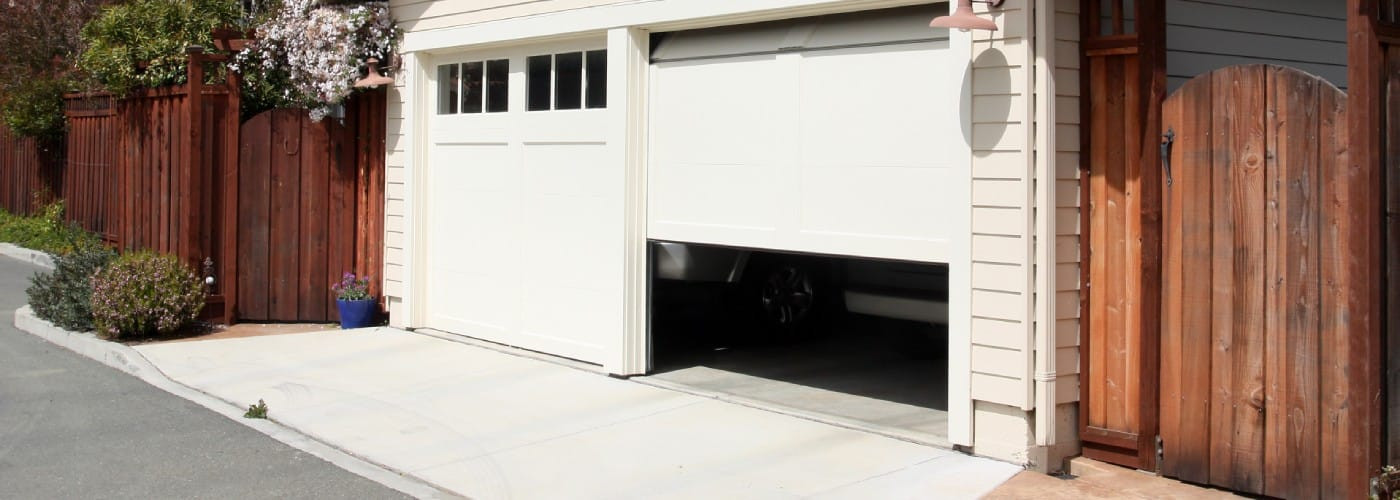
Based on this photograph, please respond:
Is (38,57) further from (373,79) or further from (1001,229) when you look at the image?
(1001,229)

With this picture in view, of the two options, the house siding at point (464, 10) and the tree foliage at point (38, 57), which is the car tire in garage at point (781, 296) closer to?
the house siding at point (464, 10)

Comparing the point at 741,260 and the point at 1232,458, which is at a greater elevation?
the point at 741,260

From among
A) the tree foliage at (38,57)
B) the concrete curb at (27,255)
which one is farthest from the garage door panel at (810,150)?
the tree foliage at (38,57)

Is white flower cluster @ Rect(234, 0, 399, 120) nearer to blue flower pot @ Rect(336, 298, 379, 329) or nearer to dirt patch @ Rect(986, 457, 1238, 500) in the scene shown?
blue flower pot @ Rect(336, 298, 379, 329)

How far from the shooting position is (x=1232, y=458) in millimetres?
5988

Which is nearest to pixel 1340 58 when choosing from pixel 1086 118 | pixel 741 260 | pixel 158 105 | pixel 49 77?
pixel 1086 118

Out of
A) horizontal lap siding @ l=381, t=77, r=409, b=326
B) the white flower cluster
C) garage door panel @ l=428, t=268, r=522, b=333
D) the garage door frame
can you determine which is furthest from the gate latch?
the white flower cluster

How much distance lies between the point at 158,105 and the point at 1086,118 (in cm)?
928

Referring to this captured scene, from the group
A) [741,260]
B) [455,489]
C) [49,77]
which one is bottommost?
[455,489]

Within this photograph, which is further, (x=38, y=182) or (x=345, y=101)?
(x=38, y=182)

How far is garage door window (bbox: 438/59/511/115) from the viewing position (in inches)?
409

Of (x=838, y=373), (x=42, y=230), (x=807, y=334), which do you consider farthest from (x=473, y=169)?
(x=42, y=230)

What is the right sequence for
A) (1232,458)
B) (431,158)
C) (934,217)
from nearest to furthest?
(1232,458), (934,217), (431,158)

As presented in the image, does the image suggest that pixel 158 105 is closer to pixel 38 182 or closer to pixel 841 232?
pixel 841 232
